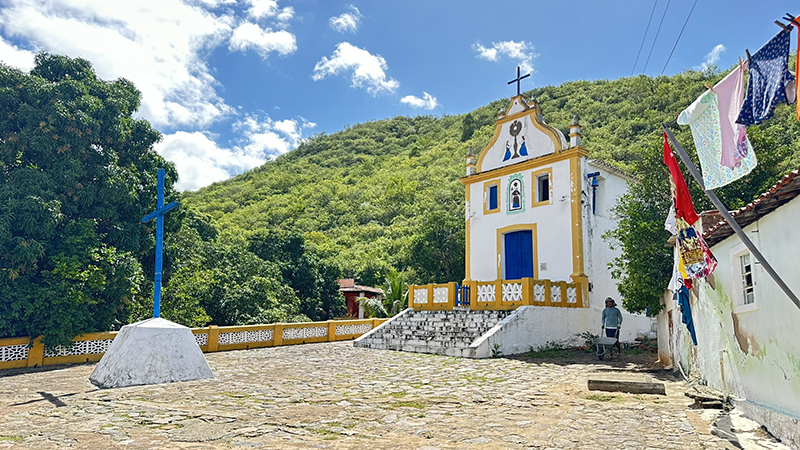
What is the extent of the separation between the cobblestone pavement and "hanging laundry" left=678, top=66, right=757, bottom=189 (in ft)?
8.10

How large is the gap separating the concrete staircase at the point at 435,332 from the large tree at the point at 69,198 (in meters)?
6.56

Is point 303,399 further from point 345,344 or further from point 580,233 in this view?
point 580,233

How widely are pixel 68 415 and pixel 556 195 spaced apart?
545 inches

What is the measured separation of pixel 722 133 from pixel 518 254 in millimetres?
12749

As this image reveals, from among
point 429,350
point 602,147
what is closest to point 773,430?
point 429,350

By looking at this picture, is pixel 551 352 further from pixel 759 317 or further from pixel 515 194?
pixel 759 317

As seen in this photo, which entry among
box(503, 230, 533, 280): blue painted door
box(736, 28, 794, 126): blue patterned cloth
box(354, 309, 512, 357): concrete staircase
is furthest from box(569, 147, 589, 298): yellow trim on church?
box(736, 28, 794, 126): blue patterned cloth

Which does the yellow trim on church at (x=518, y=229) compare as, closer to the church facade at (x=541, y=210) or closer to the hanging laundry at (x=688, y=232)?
the church facade at (x=541, y=210)

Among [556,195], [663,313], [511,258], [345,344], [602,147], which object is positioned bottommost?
[345,344]

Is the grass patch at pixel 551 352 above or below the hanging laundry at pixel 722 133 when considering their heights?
below

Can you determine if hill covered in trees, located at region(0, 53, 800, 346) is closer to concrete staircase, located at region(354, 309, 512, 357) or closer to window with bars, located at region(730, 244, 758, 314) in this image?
concrete staircase, located at region(354, 309, 512, 357)

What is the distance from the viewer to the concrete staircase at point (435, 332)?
13.7 m

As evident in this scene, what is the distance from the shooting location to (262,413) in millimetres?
6379

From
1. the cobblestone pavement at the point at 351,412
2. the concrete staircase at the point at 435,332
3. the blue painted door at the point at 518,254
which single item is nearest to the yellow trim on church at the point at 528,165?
the blue painted door at the point at 518,254
